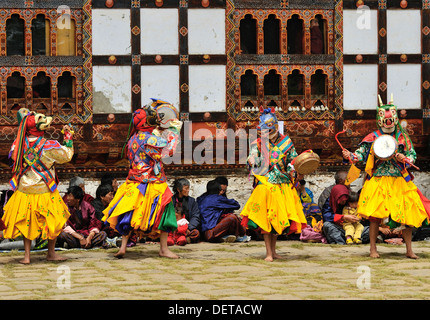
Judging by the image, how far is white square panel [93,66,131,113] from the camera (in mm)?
13266

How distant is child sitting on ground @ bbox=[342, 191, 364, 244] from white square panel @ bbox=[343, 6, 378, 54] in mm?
3148

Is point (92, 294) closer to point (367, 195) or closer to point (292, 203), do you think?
point (292, 203)

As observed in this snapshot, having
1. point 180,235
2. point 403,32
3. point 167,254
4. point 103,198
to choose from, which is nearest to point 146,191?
point 167,254

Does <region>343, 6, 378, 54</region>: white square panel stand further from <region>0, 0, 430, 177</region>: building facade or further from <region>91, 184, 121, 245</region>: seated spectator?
<region>91, 184, 121, 245</region>: seated spectator

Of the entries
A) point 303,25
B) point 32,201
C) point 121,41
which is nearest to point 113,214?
point 32,201

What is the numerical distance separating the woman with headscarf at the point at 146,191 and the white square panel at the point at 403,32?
5330 millimetres

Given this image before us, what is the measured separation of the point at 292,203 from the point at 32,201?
282 cm

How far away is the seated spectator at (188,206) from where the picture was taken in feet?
38.4

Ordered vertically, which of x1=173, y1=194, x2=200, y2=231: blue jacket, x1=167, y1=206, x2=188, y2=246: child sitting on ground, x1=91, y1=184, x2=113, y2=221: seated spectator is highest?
x1=91, y1=184, x2=113, y2=221: seated spectator

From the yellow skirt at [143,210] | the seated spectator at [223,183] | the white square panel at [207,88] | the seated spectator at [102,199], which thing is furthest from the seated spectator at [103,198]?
the white square panel at [207,88]

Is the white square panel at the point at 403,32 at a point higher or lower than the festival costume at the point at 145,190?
higher

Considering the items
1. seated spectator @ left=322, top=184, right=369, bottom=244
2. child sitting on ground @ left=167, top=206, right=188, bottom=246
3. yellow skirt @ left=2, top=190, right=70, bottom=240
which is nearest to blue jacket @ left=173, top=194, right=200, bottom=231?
child sitting on ground @ left=167, top=206, right=188, bottom=246

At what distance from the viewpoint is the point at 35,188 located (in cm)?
954

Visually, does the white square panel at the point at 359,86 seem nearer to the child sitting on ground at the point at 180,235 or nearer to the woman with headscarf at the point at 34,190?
the child sitting on ground at the point at 180,235
